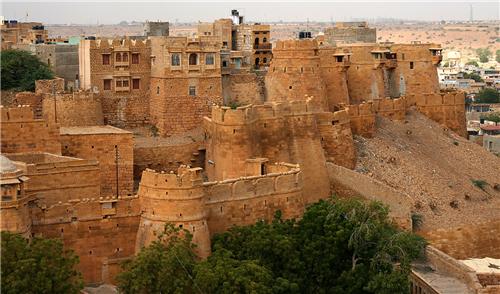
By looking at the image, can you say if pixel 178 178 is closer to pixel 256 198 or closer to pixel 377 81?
pixel 256 198

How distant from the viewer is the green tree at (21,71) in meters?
39.0

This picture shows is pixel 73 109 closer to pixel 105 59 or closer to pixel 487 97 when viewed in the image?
pixel 105 59

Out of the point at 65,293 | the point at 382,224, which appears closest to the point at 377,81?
the point at 382,224

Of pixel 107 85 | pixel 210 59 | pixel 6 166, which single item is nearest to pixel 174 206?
pixel 6 166

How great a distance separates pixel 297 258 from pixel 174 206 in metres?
3.86

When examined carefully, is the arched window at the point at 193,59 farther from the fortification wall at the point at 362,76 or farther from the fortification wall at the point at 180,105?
the fortification wall at the point at 362,76

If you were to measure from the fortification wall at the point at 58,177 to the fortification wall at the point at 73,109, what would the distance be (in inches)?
183

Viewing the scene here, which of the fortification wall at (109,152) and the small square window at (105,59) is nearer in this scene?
the fortification wall at (109,152)

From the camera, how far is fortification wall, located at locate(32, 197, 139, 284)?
28250 mm

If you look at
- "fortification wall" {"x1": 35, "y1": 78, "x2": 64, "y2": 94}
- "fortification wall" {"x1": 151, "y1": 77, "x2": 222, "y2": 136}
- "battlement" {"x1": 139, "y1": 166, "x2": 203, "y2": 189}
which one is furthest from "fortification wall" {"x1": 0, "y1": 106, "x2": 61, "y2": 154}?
"fortification wall" {"x1": 151, "y1": 77, "x2": 222, "y2": 136}

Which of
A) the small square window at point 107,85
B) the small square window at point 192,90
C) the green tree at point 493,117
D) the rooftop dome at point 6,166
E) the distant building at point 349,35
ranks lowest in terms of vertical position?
the green tree at point 493,117

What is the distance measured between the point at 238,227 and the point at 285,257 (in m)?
1.60

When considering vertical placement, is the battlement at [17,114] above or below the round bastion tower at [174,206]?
above

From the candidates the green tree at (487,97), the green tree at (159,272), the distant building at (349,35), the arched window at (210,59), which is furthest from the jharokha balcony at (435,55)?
the green tree at (487,97)
